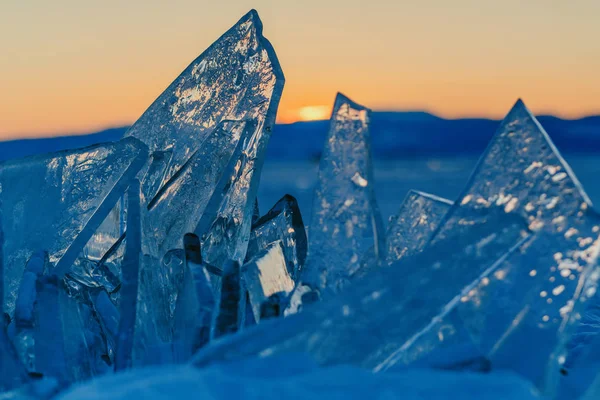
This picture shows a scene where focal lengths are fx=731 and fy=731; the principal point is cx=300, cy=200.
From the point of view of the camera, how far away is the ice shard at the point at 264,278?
716 millimetres

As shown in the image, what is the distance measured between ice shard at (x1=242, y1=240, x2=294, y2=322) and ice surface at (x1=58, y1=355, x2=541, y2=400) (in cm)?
19

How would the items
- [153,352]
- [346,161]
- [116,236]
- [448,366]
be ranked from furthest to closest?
[116,236] → [346,161] → [153,352] → [448,366]

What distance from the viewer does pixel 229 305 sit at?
639 mm

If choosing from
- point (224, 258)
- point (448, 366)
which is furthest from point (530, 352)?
point (224, 258)

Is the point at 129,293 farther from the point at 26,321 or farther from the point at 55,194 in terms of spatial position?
the point at 55,194

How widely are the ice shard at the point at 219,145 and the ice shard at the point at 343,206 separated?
4.6 inches

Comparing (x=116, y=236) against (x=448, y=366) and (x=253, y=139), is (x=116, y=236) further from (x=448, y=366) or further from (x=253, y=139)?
(x=448, y=366)

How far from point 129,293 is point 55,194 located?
287mm

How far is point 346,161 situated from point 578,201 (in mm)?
250

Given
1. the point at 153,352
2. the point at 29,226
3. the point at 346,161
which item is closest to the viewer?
the point at 153,352

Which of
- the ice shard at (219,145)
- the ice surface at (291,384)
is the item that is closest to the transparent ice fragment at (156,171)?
the ice shard at (219,145)

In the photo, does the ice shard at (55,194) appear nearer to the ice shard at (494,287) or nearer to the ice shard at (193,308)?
the ice shard at (193,308)

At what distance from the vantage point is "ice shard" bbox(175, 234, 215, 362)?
61 cm

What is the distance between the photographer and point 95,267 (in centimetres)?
88
